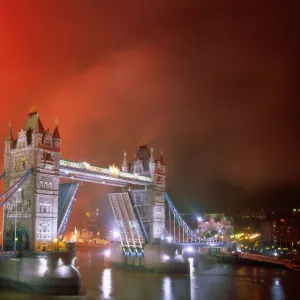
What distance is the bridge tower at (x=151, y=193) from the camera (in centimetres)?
6462

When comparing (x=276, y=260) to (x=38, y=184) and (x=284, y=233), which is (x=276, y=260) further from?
(x=284, y=233)

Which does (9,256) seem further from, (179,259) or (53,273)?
(179,259)

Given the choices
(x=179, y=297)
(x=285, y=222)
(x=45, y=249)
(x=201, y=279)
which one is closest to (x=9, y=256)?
(x=45, y=249)

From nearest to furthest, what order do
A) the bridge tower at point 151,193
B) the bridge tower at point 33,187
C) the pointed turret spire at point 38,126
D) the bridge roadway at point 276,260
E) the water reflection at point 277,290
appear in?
1. the bridge tower at point 33,187
2. the water reflection at point 277,290
3. the pointed turret spire at point 38,126
4. the bridge tower at point 151,193
5. the bridge roadway at point 276,260

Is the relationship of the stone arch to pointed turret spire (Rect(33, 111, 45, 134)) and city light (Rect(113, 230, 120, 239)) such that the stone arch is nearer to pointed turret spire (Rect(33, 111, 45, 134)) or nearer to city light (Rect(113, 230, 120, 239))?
pointed turret spire (Rect(33, 111, 45, 134))

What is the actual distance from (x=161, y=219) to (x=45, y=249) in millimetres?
25773

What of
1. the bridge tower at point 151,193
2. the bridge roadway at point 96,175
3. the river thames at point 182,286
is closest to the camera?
the river thames at point 182,286

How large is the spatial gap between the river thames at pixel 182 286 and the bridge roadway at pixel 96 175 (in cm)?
1271

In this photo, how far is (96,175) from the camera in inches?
2124

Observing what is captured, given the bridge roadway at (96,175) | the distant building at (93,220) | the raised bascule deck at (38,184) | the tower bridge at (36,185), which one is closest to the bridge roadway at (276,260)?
the bridge roadway at (96,175)

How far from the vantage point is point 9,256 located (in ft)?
135

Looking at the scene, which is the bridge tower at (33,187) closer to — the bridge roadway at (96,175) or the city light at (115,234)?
the bridge roadway at (96,175)

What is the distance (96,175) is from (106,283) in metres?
13.3

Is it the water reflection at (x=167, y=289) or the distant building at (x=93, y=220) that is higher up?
the distant building at (x=93, y=220)
